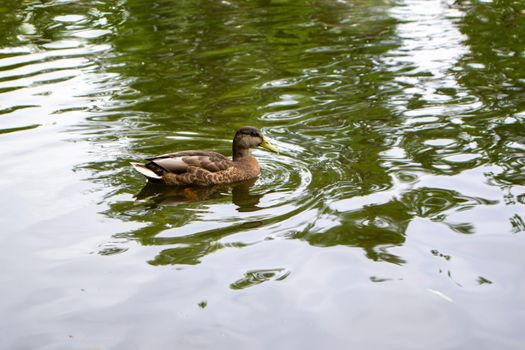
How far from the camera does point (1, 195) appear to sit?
8586 mm

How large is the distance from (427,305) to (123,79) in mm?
7977

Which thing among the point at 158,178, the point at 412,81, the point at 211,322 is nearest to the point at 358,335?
the point at 211,322

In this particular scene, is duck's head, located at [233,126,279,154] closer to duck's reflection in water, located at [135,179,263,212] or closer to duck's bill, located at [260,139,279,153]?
duck's bill, located at [260,139,279,153]

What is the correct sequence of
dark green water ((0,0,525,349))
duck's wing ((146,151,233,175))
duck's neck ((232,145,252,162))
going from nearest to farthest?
dark green water ((0,0,525,349)) < duck's wing ((146,151,233,175)) < duck's neck ((232,145,252,162))

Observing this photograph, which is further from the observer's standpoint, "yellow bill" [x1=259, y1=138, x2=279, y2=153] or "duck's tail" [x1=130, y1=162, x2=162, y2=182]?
"yellow bill" [x1=259, y1=138, x2=279, y2=153]

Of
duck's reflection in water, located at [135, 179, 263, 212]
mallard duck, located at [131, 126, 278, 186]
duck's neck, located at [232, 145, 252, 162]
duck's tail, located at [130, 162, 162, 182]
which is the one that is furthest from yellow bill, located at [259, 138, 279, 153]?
duck's tail, located at [130, 162, 162, 182]

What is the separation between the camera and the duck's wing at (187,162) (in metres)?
8.73

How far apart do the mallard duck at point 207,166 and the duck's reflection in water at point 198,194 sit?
0.07m

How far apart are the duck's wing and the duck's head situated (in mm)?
342

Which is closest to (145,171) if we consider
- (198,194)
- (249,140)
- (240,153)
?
(198,194)

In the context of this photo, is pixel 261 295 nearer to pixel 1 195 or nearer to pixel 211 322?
pixel 211 322

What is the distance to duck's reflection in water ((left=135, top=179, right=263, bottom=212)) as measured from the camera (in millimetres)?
8389

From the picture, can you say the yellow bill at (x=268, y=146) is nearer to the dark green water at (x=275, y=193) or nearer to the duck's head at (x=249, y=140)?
the duck's head at (x=249, y=140)

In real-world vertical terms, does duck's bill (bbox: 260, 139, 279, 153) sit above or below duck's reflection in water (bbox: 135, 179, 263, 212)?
above
